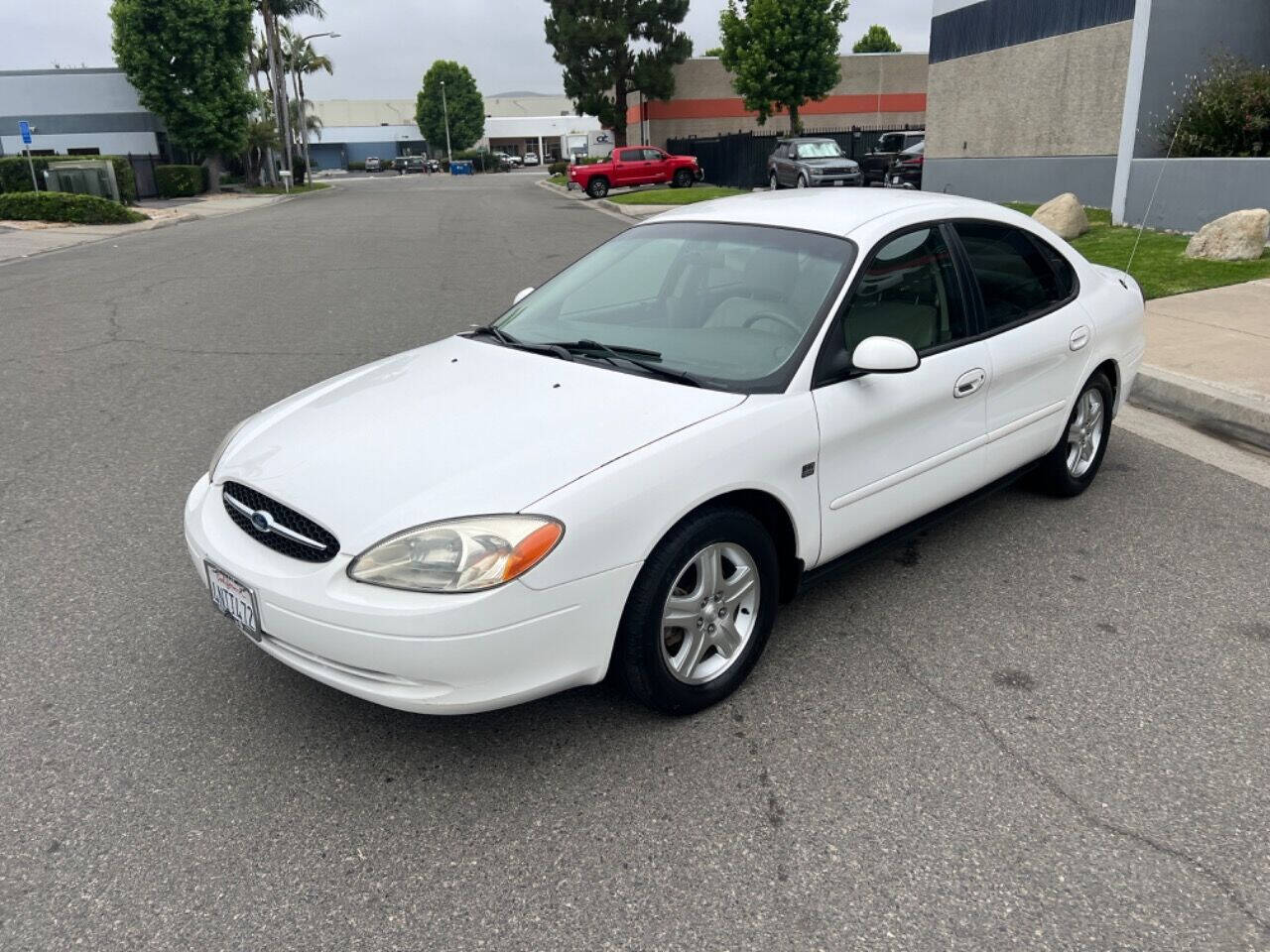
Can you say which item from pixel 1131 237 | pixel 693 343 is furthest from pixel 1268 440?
pixel 1131 237

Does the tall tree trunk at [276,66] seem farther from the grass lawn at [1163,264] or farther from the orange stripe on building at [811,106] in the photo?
the grass lawn at [1163,264]

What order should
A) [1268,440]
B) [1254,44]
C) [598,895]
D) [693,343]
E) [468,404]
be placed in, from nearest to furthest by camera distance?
[598,895] → [468,404] → [693,343] → [1268,440] → [1254,44]

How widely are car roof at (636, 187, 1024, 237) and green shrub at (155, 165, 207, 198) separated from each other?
40614 millimetres

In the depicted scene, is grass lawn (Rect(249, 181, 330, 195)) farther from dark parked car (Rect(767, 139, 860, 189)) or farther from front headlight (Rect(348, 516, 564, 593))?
front headlight (Rect(348, 516, 564, 593))

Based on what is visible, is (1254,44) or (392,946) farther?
(1254,44)

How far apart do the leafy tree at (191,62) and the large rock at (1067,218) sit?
36748 mm

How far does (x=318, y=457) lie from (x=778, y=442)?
145cm

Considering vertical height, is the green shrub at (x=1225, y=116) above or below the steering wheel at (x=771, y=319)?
above

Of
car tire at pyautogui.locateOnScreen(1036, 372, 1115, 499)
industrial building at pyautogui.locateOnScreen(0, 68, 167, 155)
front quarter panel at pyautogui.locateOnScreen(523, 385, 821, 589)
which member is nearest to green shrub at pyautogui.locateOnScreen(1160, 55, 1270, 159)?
car tire at pyautogui.locateOnScreen(1036, 372, 1115, 499)

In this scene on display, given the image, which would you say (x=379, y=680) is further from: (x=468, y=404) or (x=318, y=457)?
(x=468, y=404)

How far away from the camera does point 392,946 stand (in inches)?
87.9

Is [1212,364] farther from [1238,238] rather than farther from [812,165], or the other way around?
[812,165]

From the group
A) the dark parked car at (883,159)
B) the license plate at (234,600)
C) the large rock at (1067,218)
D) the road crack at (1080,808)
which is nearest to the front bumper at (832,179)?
the dark parked car at (883,159)

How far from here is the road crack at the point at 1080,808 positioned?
7.70ft
